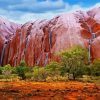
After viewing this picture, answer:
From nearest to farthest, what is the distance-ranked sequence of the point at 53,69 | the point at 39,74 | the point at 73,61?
the point at 73,61 → the point at 39,74 → the point at 53,69

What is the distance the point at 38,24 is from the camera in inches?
3383

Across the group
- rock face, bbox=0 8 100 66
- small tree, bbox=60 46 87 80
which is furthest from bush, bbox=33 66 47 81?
rock face, bbox=0 8 100 66

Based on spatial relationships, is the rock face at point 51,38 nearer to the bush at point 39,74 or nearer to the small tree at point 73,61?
the small tree at point 73,61

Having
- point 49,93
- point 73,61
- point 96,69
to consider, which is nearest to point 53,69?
point 73,61

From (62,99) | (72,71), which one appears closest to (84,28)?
(72,71)

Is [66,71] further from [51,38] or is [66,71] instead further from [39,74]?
[51,38]

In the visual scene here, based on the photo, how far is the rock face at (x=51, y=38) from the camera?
246 ft

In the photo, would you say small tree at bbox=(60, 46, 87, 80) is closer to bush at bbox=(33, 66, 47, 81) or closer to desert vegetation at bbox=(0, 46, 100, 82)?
desert vegetation at bbox=(0, 46, 100, 82)

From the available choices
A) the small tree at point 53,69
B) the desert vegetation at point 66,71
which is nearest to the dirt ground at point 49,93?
the desert vegetation at point 66,71

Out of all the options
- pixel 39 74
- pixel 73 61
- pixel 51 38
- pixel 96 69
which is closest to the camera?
pixel 73 61

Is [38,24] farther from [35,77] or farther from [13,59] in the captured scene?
[35,77]

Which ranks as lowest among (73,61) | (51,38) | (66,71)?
A: (66,71)

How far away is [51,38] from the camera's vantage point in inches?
3132

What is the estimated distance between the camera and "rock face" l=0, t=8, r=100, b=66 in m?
Answer: 74.9
